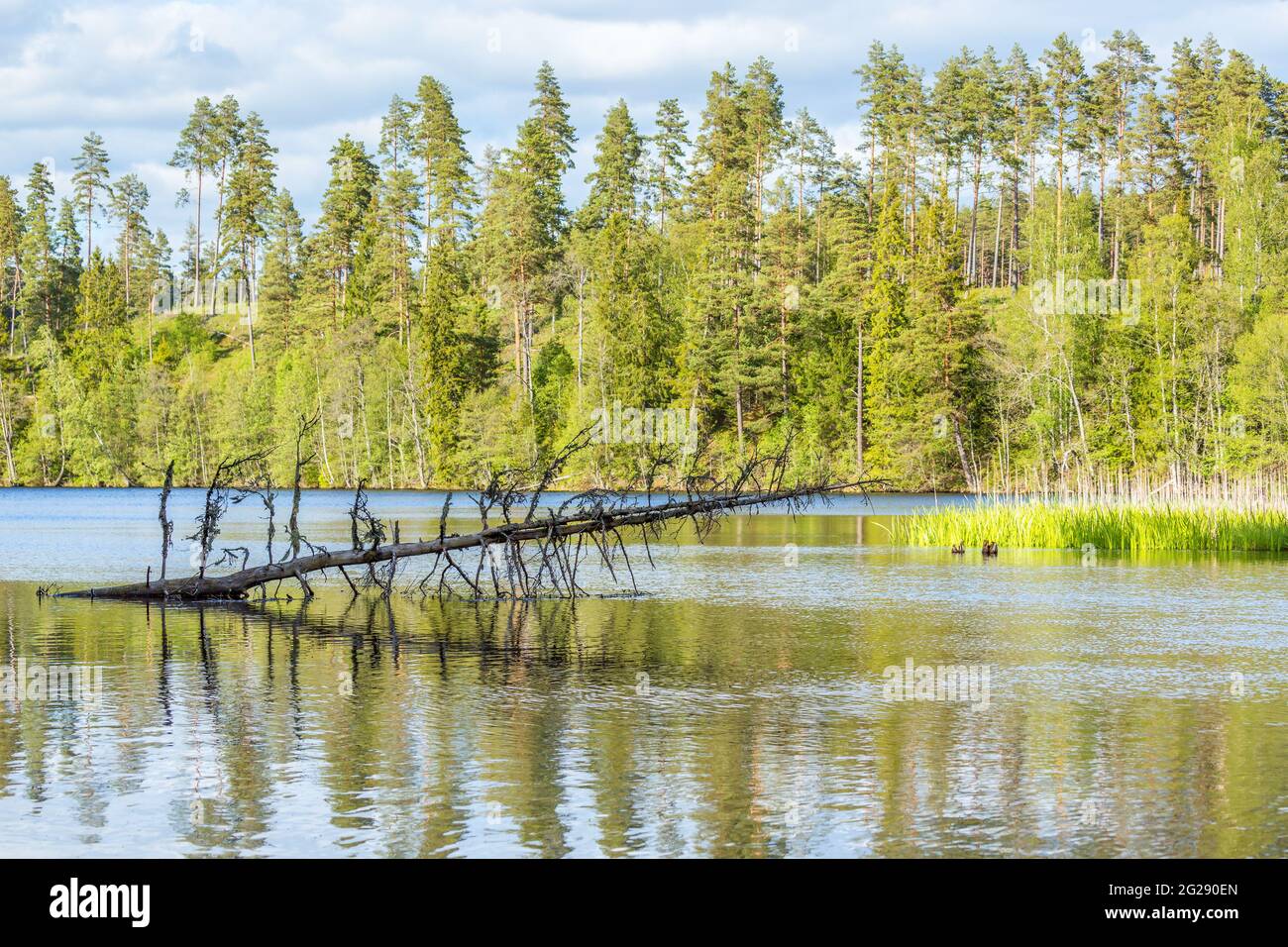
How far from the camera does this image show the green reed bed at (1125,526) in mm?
36438

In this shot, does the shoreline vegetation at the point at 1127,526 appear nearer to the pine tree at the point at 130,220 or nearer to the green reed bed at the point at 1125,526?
the green reed bed at the point at 1125,526

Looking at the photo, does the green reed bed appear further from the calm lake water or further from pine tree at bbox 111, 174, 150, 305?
pine tree at bbox 111, 174, 150, 305

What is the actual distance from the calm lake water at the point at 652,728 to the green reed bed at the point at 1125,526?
1296 cm

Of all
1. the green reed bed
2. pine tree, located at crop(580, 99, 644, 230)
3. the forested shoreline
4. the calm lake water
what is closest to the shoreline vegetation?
the green reed bed

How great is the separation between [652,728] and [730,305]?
8370 cm

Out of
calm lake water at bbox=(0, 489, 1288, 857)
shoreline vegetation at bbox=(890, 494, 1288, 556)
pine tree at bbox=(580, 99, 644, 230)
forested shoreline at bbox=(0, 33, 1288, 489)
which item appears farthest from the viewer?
pine tree at bbox=(580, 99, 644, 230)

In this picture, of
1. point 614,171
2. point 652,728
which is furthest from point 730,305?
point 652,728

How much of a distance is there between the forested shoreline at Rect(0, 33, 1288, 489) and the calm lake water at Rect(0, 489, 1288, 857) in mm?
53471

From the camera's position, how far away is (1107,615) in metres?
21.3

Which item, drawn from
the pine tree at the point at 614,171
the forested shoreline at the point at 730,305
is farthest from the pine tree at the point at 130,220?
the pine tree at the point at 614,171

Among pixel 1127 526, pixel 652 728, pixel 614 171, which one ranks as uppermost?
pixel 614 171

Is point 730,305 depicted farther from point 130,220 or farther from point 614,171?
point 130,220

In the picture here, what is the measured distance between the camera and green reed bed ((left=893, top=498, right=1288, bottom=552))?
120 feet

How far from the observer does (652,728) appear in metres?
12.1
